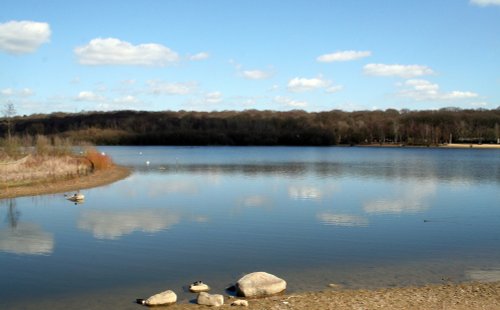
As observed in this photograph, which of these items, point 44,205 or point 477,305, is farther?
point 44,205

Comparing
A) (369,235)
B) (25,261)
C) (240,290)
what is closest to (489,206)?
(369,235)

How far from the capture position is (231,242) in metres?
14.9

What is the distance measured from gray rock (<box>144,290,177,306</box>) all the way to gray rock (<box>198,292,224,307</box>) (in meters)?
0.51

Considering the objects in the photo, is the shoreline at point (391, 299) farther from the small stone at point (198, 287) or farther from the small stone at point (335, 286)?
the small stone at point (198, 287)

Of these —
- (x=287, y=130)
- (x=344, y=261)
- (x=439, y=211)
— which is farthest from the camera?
(x=287, y=130)

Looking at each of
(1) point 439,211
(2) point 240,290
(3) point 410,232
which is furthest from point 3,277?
(1) point 439,211

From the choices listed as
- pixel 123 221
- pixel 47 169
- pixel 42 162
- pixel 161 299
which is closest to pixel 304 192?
pixel 123 221

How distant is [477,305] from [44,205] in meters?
20.1

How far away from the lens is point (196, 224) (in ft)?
59.3

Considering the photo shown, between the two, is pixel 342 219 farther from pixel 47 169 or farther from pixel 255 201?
pixel 47 169

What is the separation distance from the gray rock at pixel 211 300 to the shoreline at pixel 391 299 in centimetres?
12

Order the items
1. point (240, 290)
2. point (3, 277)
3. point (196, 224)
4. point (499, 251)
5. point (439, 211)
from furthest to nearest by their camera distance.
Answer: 1. point (439, 211)
2. point (196, 224)
3. point (499, 251)
4. point (3, 277)
5. point (240, 290)

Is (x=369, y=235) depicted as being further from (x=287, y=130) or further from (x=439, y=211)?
(x=287, y=130)

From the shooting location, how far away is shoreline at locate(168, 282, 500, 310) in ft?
29.1
